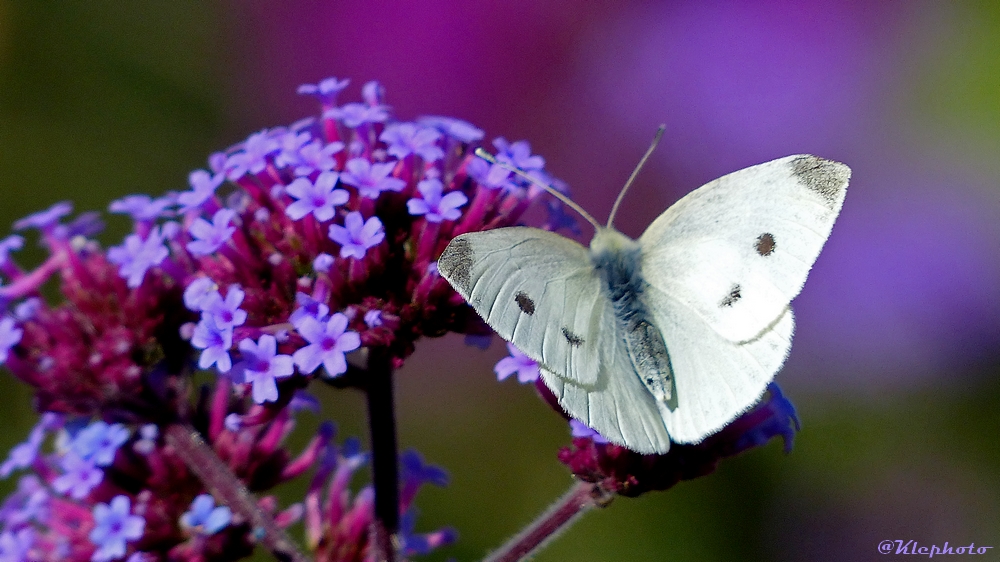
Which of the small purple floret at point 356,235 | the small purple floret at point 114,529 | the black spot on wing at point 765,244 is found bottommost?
the small purple floret at point 114,529

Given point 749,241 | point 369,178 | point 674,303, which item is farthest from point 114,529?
point 749,241

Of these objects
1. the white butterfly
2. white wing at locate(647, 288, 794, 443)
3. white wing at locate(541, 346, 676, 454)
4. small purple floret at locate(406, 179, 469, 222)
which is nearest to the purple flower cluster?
small purple floret at locate(406, 179, 469, 222)

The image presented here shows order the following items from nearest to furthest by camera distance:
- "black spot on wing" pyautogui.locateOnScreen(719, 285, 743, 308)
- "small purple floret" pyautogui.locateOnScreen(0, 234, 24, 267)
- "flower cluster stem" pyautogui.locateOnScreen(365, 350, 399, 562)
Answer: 1. "black spot on wing" pyautogui.locateOnScreen(719, 285, 743, 308)
2. "flower cluster stem" pyautogui.locateOnScreen(365, 350, 399, 562)
3. "small purple floret" pyautogui.locateOnScreen(0, 234, 24, 267)

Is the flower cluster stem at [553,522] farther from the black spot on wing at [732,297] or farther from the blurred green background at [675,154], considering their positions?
the blurred green background at [675,154]

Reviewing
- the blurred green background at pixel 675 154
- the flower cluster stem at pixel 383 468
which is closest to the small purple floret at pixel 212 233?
the flower cluster stem at pixel 383 468

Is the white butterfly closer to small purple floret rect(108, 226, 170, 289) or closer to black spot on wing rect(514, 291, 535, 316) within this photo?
black spot on wing rect(514, 291, 535, 316)
